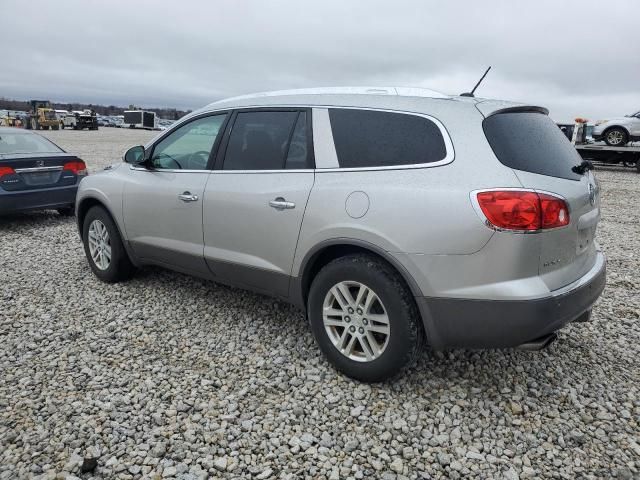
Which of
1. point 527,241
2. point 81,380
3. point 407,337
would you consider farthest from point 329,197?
point 81,380

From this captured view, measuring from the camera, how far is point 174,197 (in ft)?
13.2

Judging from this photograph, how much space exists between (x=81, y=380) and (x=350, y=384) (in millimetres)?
1699

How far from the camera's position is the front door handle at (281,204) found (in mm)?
3219

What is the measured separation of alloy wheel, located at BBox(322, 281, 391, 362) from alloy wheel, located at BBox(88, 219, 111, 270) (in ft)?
8.85

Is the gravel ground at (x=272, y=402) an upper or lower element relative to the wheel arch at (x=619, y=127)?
lower

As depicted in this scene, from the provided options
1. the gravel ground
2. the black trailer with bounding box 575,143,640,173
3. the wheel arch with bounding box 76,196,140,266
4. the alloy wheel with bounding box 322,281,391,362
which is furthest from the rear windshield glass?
the black trailer with bounding box 575,143,640,173

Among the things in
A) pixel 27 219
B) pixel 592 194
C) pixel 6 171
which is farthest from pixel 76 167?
Answer: pixel 592 194

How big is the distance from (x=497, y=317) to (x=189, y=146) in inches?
111

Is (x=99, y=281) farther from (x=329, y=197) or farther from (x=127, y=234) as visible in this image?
(x=329, y=197)

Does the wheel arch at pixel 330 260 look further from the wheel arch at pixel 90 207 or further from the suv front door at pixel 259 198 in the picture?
the wheel arch at pixel 90 207

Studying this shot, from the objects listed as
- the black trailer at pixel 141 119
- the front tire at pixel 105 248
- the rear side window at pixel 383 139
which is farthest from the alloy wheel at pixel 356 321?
the black trailer at pixel 141 119

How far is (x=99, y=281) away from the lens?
502 cm

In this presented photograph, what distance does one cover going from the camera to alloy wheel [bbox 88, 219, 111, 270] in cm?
486

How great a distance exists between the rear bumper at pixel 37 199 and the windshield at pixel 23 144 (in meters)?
0.73
